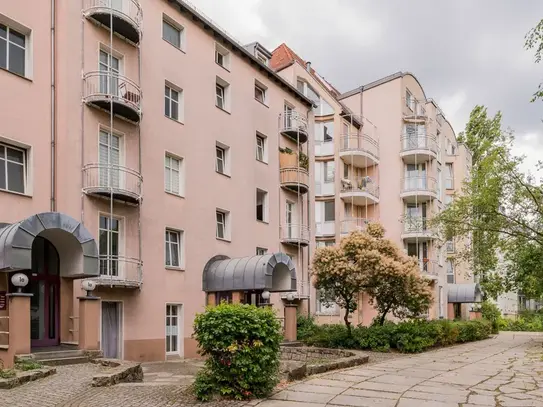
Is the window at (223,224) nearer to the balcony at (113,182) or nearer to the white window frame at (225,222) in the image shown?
the white window frame at (225,222)

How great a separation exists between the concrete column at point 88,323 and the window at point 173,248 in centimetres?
539

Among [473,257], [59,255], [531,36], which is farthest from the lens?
[473,257]

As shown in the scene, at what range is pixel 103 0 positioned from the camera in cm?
1808

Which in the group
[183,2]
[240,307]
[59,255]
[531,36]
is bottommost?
[240,307]

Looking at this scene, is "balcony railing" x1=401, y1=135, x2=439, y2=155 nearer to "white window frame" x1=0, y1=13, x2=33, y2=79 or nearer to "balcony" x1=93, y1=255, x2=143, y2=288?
"balcony" x1=93, y1=255, x2=143, y2=288

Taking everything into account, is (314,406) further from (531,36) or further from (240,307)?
(531,36)

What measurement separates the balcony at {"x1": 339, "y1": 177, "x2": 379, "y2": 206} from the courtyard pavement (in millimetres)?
20340

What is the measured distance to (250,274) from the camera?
2112 cm

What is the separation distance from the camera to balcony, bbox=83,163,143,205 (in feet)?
55.8

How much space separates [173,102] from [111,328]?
26.4 feet

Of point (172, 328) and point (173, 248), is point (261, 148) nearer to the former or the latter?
point (173, 248)

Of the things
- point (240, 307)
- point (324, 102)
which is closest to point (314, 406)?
point (240, 307)

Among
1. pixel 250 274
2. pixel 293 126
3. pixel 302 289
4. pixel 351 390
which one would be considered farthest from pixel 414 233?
pixel 351 390

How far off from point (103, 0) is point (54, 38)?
2.25m
